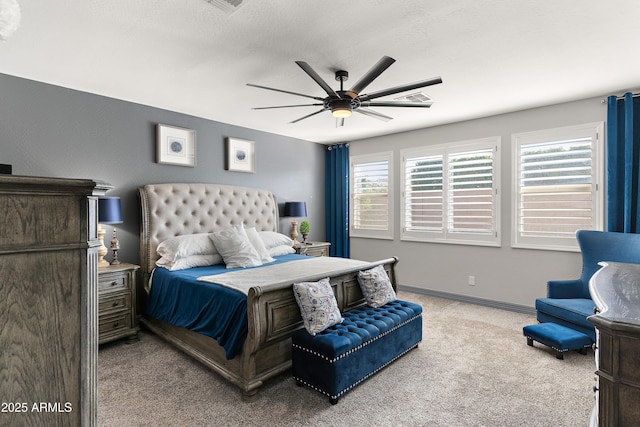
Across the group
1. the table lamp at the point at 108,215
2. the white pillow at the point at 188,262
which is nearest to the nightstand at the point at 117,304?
the table lamp at the point at 108,215

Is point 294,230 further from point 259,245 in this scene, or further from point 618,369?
point 618,369

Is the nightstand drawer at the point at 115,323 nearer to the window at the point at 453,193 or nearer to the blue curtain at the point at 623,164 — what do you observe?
the window at the point at 453,193

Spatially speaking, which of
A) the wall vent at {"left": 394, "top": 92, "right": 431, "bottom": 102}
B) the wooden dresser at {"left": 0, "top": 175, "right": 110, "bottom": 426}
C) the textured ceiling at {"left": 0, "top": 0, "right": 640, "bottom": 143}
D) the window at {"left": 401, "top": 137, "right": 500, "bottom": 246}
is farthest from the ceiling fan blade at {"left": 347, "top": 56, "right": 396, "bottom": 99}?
the window at {"left": 401, "top": 137, "right": 500, "bottom": 246}

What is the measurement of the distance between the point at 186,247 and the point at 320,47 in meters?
2.55

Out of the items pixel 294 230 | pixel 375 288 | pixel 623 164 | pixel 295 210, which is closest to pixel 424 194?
pixel 295 210

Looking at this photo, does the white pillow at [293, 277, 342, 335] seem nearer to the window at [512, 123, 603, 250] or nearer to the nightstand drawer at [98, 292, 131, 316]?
the nightstand drawer at [98, 292, 131, 316]

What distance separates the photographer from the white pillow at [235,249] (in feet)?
12.4

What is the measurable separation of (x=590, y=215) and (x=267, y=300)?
393cm

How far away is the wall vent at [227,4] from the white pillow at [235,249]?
2470 millimetres

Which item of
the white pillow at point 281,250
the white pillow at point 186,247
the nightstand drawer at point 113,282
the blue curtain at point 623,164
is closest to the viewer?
the nightstand drawer at point 113,282

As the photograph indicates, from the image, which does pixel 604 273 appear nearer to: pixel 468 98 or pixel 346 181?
pixel 468 98

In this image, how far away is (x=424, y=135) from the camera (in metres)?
5.29

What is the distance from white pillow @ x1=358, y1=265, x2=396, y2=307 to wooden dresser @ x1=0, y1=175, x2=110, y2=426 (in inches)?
102

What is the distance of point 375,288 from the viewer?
3176mm
